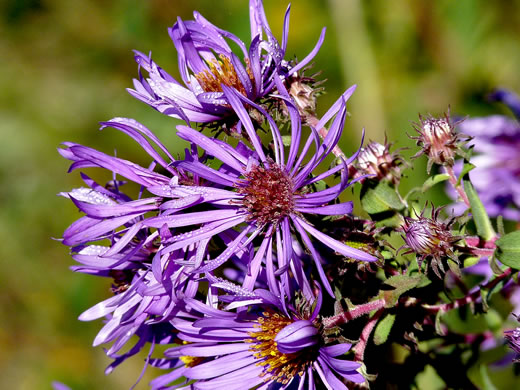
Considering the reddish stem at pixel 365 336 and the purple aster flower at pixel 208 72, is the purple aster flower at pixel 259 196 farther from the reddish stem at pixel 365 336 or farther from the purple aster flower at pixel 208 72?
the reddish stem at pixel 365 336

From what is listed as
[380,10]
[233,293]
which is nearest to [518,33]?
[380,10]

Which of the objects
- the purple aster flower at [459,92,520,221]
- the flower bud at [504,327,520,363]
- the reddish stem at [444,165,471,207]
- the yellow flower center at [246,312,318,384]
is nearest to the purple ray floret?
the purple aster flower at [459,92,520,221]

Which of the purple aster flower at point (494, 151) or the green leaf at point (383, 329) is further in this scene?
the purple aster flower at point (494, 151)

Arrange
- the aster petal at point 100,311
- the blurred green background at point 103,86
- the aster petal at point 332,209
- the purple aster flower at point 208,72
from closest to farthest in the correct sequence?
the aster petal at point 332,209, the purple aster flower at point 208,72, the aster petal at point 100,311, the blurred green background at point 103,86

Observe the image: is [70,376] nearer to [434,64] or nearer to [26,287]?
[26,287]

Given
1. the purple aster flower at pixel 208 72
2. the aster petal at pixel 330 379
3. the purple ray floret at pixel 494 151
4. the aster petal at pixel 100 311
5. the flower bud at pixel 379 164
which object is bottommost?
the aster petal at pixel 330 379

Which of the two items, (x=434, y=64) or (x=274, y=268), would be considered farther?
(x=434, y=64)

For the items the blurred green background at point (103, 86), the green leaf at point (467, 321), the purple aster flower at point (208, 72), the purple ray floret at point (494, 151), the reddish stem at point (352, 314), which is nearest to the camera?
the reddish stem at point (352, 314)

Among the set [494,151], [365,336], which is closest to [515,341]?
[365,336]

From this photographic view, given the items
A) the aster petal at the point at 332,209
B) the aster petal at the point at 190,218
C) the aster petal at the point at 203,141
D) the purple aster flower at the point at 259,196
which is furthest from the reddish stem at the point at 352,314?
the aster petal at the point at 203,141
